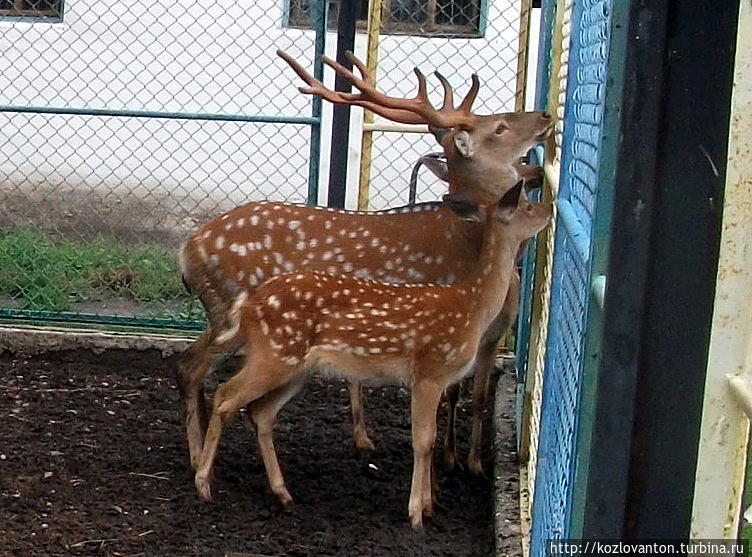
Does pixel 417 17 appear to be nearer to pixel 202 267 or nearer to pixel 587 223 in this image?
pixel 202 267

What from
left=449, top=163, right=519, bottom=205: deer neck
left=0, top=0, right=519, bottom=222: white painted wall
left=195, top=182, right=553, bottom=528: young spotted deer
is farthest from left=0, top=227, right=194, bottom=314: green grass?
left=195, top=182, right=553, bottom=528: young spotted deer

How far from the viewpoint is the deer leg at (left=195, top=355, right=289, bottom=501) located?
4387mm

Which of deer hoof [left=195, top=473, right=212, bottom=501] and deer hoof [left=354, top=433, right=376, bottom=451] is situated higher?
deer hoof [left=354, top=433, right=376, bottom=451]

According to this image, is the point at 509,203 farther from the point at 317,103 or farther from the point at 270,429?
the point at 317,103

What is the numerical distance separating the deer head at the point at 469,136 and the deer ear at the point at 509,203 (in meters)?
0.58

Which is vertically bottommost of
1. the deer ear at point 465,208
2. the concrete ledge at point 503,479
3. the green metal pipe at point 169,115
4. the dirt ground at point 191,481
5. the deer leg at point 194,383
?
the dirt ground at point 191,481

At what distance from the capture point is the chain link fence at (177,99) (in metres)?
9.07

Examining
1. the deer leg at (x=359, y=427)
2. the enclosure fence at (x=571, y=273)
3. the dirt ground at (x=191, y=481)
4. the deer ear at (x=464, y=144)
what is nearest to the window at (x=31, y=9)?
→ the dirt ground at (x=191, y=481)

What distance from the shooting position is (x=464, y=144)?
5156mm

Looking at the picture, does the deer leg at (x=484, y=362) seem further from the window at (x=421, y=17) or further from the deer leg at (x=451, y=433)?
the window at (x=421, y=17)

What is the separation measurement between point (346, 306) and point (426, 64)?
5145mm

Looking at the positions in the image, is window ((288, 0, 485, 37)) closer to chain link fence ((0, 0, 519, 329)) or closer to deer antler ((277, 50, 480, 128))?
chain link fence ((0, 0, 519, 329))

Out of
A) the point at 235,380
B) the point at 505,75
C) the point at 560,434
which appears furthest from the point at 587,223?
the point at 505,75

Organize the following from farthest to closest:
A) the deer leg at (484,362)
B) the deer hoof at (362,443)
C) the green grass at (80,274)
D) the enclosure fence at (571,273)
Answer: the green grass at (80,274) → the deer hoof at (362,443) → the deer leg at (484,362) → the enclosure fence at (571,273)
